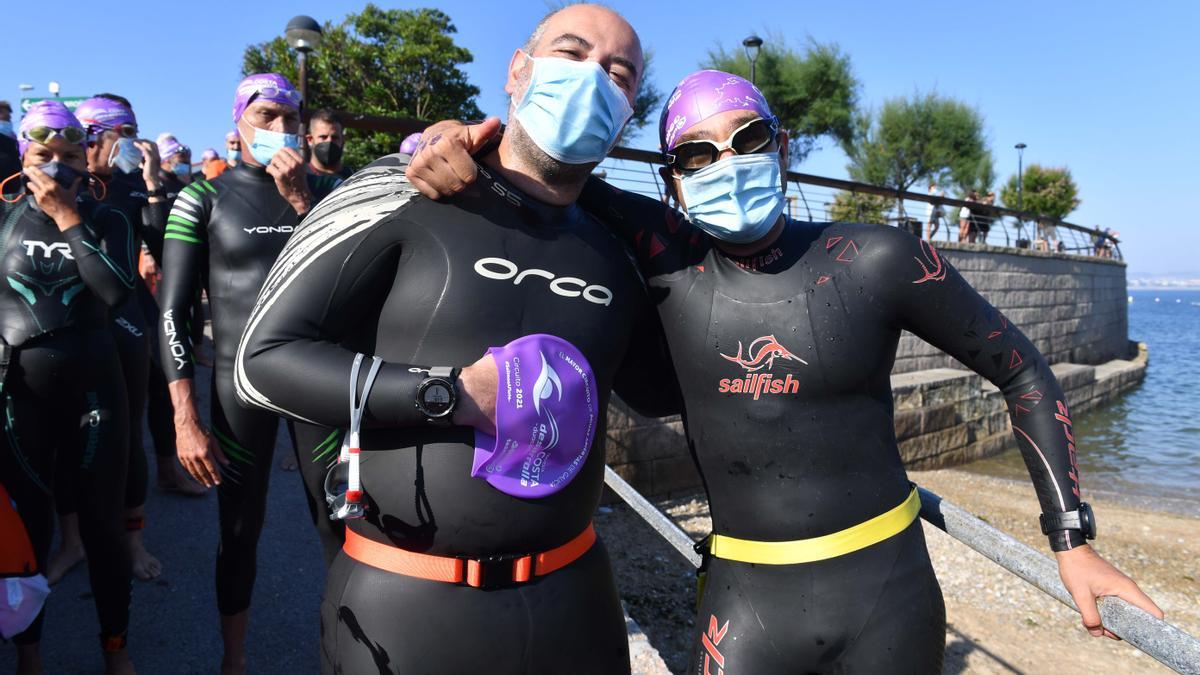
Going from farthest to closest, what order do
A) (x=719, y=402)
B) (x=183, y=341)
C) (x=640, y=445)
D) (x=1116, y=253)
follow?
(x=1116, y=253), (x=640, y=445), (x=183, y=341), (x=719, y=402)

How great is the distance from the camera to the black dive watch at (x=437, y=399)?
4.21 feet

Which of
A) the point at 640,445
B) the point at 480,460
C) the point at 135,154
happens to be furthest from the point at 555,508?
the point at 640,445

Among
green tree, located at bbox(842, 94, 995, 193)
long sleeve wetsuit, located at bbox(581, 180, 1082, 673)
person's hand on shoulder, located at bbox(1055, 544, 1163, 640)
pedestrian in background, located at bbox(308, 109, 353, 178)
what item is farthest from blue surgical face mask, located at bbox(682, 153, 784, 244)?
green tree, located at bbox(842, 94, 995, 193)

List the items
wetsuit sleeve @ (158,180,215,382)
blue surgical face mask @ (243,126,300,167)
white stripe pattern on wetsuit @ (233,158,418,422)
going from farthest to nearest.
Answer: blue surgical face mask @ (243,126,300,167)
wetsuit sleeve @ (158,180,215,382)
white stripe pattern on wetsuit @ (233,158,418,422)

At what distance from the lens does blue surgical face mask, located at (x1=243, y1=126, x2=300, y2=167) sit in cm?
310

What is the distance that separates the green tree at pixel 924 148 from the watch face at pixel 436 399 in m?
35.9

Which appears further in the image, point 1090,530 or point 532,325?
point 1090,530

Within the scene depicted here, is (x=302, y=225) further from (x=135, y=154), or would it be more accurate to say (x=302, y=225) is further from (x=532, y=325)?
(x=135, y=154)

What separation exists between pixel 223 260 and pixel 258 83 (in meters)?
0.89

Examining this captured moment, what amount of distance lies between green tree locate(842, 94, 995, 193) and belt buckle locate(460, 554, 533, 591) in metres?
35.8

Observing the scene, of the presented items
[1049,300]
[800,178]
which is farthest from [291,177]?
[1049,300]

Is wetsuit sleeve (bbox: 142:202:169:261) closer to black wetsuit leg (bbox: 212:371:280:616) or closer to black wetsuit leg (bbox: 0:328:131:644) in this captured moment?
black wetsuit leg (bbox: 0:328:131:644)

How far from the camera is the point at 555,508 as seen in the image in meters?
1.52

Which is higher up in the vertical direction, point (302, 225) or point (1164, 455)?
point (302, 225)
